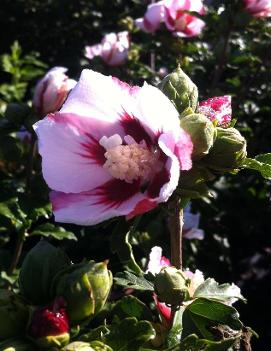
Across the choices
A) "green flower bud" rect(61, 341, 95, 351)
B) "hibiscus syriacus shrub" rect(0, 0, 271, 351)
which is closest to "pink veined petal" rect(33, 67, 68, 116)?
"hibiscus syriacus shrub" rect(0, 0, 271, 351)

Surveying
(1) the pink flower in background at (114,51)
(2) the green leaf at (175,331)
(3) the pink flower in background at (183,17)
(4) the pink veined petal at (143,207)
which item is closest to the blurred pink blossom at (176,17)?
(3) the pink flower in background at (183,17)

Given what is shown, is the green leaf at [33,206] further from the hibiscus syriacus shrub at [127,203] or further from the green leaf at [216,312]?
the green leaf at [216,312]

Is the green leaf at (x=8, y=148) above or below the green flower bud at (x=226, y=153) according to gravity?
below

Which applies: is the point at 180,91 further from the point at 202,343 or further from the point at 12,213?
the point at 12,213

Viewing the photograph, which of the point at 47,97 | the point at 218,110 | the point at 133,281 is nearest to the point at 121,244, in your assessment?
the point at 133,281

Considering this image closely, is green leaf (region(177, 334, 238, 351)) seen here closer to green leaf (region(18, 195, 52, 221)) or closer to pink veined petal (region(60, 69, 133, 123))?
pink veined petal (region(60, 69, 133, 123))
